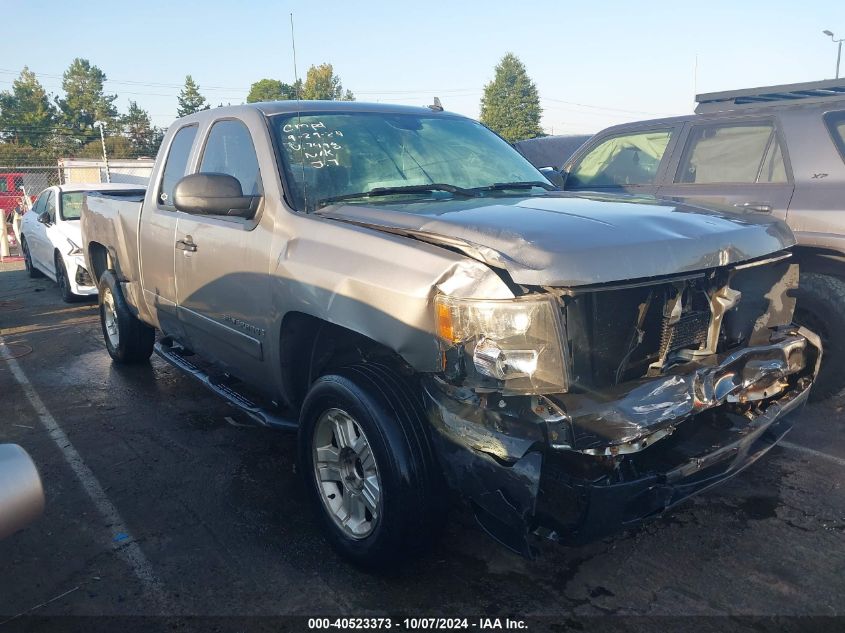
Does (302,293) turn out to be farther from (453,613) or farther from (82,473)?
(82,473)

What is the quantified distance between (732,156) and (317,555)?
4278 mm

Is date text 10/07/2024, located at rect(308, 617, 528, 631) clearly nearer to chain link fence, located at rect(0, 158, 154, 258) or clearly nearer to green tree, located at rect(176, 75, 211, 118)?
chain link fence, located at rect(0, 158, 154, 258)

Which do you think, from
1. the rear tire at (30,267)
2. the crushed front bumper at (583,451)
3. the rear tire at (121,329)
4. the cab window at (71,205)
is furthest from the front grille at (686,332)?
the rear tire at (30,267)

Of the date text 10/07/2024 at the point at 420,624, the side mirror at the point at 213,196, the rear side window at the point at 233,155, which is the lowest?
the date text 10/07/2024 at the point at 420,624

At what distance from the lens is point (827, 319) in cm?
461

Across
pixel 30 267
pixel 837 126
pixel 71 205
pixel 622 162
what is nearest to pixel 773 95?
pixel 837 126

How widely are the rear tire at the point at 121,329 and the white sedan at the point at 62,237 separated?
2.52m

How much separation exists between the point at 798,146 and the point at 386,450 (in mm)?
3911

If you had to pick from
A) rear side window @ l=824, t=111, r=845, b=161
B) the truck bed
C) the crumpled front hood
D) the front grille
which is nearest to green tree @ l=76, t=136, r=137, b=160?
the truck bed

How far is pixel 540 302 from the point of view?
7.93ft

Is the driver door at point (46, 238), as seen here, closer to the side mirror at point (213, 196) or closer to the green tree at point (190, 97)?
the side mirror at point (213, 196)

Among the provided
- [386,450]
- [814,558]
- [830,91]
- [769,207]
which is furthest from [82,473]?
[830,91]

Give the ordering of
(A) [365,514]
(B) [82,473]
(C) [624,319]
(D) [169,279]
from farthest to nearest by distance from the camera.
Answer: (D) [169,279]
(B) [82,473]
(A) [365,514]
(C) [624,319]

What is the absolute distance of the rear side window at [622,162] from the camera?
576 centimetres
